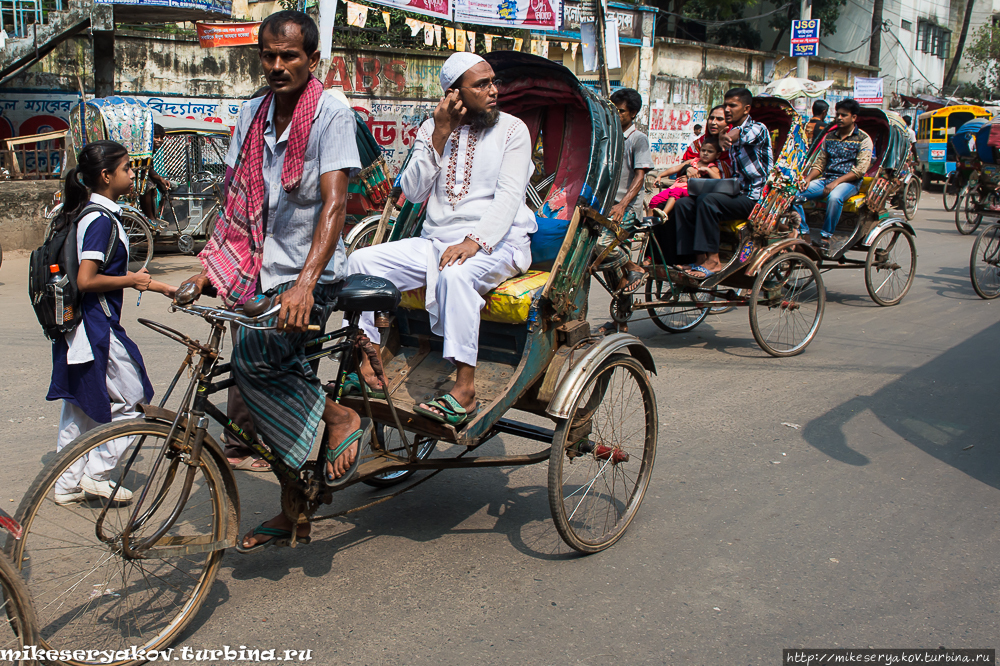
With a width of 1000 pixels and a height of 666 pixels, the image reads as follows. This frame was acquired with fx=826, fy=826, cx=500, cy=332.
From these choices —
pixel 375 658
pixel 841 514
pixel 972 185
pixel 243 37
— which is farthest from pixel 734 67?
pixel 375 658

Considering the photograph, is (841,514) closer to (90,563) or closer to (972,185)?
(90,563)

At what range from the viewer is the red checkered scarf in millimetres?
2902

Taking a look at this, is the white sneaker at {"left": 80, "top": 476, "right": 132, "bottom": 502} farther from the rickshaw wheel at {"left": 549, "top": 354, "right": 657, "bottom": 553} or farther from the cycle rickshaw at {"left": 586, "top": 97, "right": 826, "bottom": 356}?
the cycle rickshaw at {"left": 586, "top": 97, "right": 826, "bottom": 356}

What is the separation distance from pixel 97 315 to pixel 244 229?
1101 mm

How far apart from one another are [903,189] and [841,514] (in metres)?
6.06

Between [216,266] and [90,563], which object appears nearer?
[90,563]

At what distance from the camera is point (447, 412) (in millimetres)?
3123

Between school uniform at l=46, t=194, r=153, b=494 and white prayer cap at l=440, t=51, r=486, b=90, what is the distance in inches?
62.2

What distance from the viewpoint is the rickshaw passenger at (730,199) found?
639cm

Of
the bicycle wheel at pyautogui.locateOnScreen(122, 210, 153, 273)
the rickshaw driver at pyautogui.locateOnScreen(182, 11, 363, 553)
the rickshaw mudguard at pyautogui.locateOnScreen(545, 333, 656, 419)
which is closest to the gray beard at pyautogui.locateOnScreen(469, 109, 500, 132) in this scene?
the rickshaw driver at pyautogui.locateOnScreen(182, 11, 363, 553)

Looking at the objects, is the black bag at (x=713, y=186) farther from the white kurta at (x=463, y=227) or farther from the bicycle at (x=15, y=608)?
the bicycle at (x=15, y=608)

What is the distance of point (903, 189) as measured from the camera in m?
8.71

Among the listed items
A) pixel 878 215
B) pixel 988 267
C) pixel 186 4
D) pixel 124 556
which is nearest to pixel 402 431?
pixel 124 556

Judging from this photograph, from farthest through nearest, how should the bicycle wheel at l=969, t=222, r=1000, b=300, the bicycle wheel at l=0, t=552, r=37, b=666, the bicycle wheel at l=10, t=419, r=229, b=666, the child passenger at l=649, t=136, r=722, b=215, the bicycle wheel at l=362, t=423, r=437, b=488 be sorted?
1. the bicycle wheel at l=969, t=222, r=1000, b=300
2. the child passenger at l=649, t=136, r=722, b=215
3. the bicycle wheel at l=362, t=423, r=437, b=488
4. the bicycle wheel at l=10, t=419, r=229, b=666
5. the bicycle wheel at l=0, t=552, r=37, b=666
